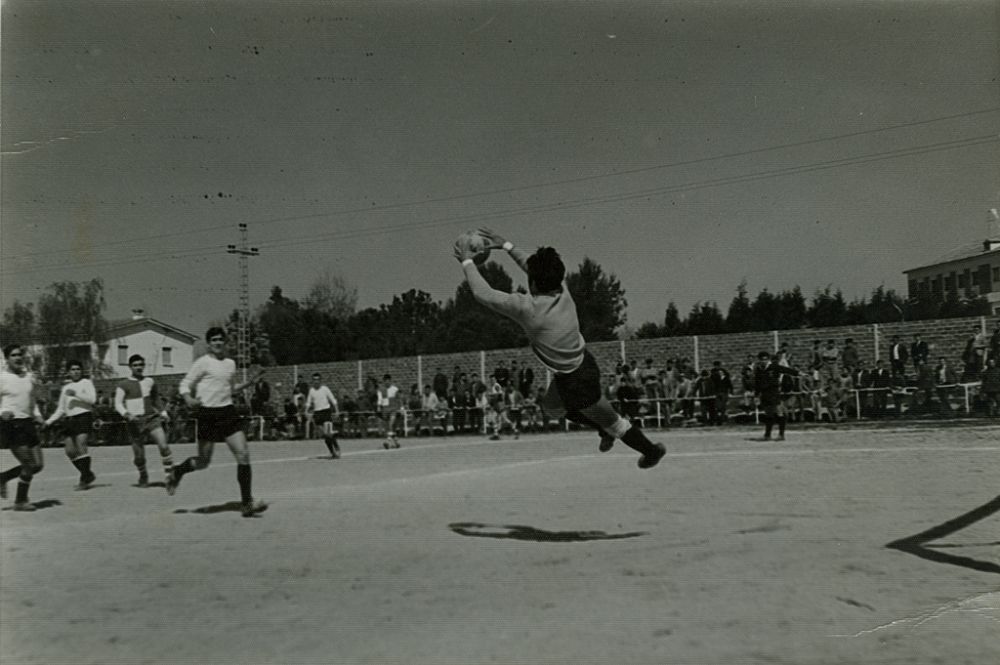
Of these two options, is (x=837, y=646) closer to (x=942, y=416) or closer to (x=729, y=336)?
(x=942, y=416)

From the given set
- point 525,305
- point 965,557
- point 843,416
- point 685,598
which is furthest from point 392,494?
point 843,416

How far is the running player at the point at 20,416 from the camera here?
911cm

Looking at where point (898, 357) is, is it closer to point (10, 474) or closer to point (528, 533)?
point (528, 533)

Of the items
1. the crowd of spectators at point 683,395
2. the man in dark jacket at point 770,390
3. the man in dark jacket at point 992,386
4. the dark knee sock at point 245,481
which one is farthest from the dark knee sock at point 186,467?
the man in dark jacket at point 992,386

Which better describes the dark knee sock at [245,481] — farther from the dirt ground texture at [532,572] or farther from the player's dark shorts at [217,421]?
the player's dark shorts at [217,421]

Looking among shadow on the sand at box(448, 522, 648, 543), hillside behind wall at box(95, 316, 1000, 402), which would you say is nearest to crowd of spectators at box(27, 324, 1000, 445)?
hillside behind wall at box(95, 316, 1000, 402)

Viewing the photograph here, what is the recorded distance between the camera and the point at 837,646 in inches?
155

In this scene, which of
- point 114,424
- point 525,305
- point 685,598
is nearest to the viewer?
point 685,598

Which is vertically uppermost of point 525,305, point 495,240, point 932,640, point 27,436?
point 495,240

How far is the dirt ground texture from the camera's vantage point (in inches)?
159

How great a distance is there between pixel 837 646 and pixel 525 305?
2.97 meters

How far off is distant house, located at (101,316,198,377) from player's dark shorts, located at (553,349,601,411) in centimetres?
875

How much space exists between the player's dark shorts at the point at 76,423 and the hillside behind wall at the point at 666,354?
9472 millimetres

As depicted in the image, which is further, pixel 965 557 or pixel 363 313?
pixel 363 313
